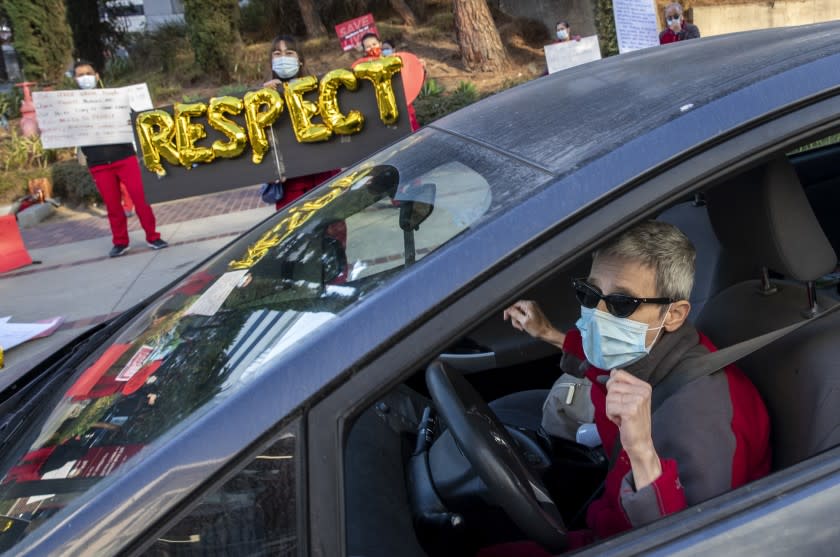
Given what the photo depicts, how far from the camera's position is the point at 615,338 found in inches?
68.5

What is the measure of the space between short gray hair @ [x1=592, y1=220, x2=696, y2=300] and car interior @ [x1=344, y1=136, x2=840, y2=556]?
13cm

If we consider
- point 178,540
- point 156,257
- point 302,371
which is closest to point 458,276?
point 302,371

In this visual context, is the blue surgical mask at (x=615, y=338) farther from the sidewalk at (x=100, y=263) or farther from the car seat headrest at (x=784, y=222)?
the sidewalk at (x=100, y=263)

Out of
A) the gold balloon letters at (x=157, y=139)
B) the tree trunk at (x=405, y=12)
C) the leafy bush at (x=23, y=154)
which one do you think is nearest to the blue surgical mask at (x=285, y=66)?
the gold balloon letters at (x=157, y=139)

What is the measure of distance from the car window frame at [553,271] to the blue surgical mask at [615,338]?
46 cm

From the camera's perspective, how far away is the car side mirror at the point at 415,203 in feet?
5.32

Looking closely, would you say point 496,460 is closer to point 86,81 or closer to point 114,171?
point 114,171

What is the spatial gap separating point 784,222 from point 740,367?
355 millimetres

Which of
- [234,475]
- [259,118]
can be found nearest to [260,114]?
[259,118]

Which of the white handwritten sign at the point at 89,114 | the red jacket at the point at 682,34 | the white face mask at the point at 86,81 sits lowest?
the red jacket at the point at 682,34

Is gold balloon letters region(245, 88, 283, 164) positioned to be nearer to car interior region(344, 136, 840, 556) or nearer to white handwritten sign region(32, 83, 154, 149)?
white handwritten sign region(32, 83, 154, 149)

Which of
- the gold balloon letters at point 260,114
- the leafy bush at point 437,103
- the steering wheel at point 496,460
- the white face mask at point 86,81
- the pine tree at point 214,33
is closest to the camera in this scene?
the steering wheel at point 496,460

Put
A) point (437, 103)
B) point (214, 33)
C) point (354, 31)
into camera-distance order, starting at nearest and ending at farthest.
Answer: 1. point (354, 31)
2. point (437, 103)
3. point (214, 33)

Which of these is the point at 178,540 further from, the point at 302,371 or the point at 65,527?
the point at 302,371
